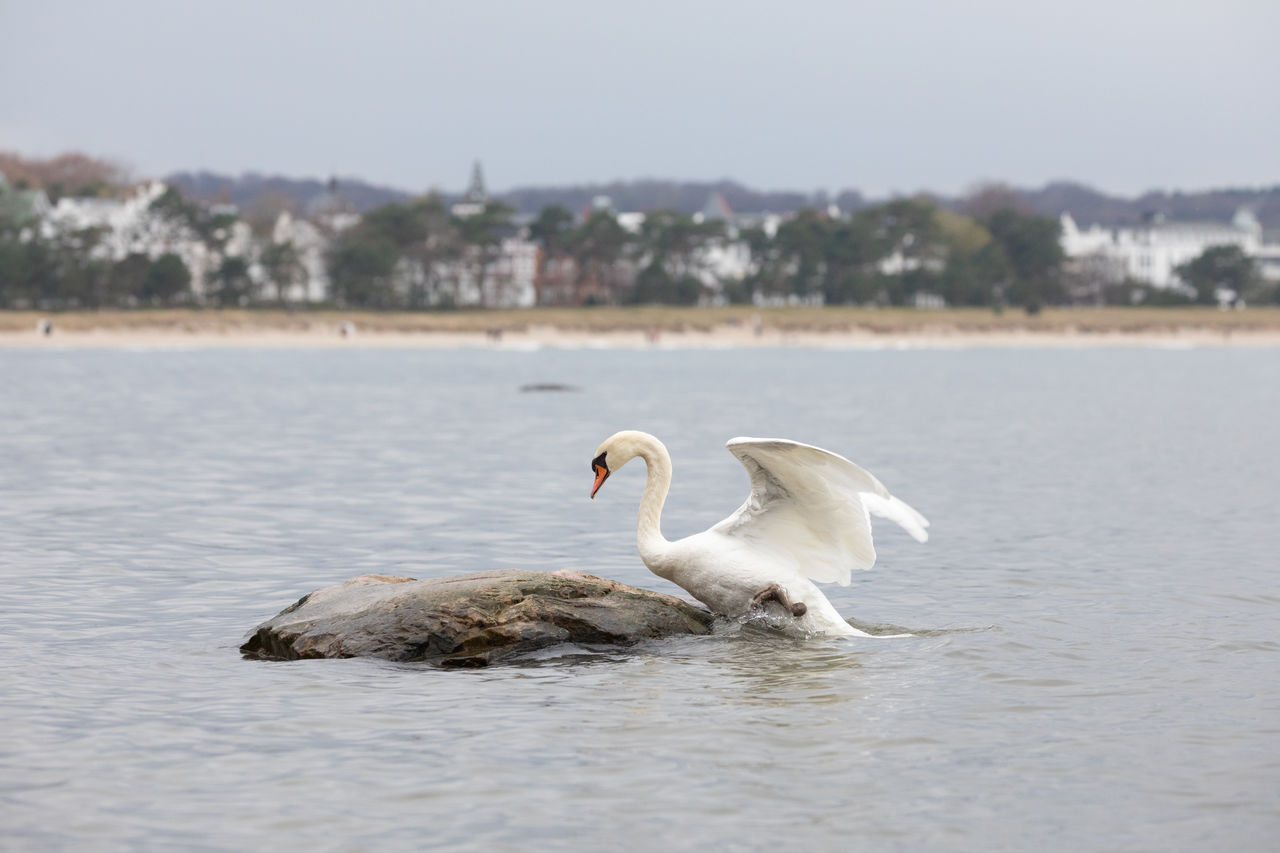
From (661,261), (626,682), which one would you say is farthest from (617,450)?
(661,261)

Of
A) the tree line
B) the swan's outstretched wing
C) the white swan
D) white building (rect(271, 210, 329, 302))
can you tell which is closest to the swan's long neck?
the white swan

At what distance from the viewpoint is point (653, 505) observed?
11.1m

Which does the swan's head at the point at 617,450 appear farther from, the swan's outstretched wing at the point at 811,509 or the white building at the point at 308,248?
the white building at the point at 308,248

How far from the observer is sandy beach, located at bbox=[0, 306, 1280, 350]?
321 ft

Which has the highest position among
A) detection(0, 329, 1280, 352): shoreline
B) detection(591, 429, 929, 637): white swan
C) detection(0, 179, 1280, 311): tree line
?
detection(0, 179, 1280, 311): tree line

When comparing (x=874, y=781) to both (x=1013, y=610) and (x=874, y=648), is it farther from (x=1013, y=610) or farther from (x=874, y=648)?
(x=1013, y=610)

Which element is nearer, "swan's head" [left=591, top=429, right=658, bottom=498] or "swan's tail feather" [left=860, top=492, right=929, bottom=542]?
"swan's tail feather" [left=860, top=492, right=929, bottom=542]

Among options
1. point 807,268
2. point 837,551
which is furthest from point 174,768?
point 807,268

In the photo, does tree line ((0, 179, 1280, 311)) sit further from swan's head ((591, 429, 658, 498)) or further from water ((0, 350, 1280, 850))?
swan's head ((591, 429, 658, 498))

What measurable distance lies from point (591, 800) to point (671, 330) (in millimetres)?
104685

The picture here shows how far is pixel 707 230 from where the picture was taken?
422ft

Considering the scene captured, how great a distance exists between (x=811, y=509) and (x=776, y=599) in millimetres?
687

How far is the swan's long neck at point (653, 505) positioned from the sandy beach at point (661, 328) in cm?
8605

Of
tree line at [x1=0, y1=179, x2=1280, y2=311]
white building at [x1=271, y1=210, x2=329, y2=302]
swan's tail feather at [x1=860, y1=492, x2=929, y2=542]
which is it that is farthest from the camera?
white building at [x1=271, y1=210, x2=329, y2=302]
